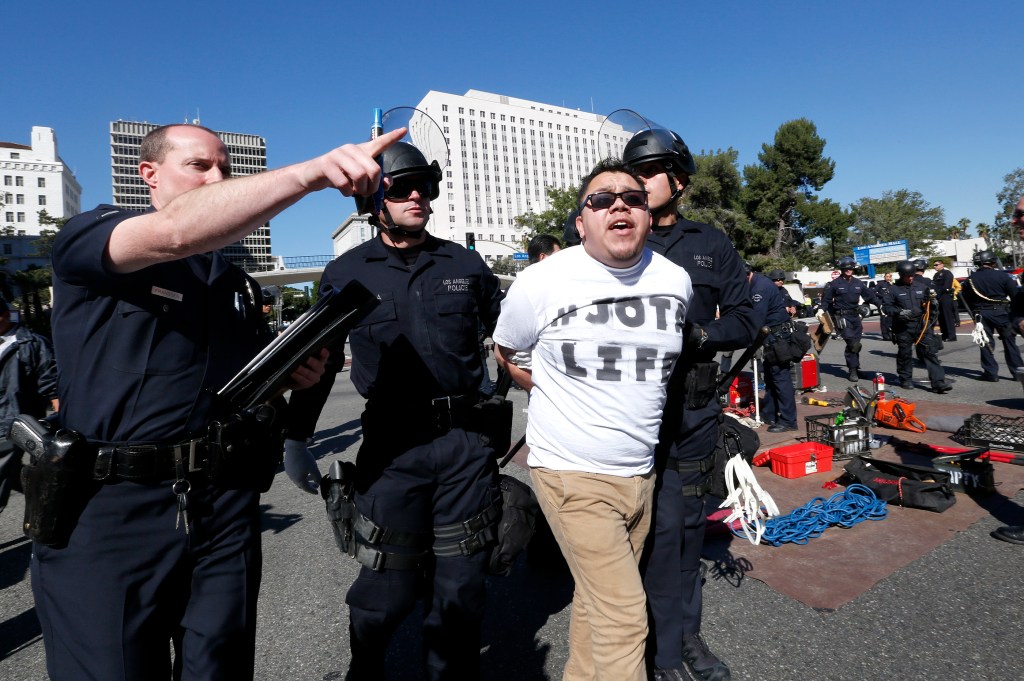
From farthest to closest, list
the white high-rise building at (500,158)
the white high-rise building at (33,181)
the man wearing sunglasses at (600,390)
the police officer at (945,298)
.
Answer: the white high-rise building at (500,158) < the white high-rise building at (33,181) < the police officer at (945,298) < the man wearing sunglasses at (600,390)

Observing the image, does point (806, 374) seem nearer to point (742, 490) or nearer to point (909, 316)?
point (909, 316)

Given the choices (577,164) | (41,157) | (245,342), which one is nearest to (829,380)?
(245,342)

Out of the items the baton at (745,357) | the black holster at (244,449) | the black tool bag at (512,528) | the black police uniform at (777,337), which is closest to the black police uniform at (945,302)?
the black police uniform at (777,337)

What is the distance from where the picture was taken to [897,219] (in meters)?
81.6

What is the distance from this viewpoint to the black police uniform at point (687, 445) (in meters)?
2.48

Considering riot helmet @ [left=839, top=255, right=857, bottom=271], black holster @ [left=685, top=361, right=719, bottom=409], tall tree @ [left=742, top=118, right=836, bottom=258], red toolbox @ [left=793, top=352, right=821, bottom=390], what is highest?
tall tree @ [left=742, top=118, right=836, bottom=258]

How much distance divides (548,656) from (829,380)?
10280 millimetres

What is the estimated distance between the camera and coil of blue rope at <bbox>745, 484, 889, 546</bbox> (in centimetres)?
410

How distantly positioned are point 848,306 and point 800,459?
704cm

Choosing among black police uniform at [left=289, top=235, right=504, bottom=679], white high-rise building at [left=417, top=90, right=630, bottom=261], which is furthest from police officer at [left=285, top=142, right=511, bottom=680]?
white high-rise building at [left=417, top=90, right=630, bottom=261]

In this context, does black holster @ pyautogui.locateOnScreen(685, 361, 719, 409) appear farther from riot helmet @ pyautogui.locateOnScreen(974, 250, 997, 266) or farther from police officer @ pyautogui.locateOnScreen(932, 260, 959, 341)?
police officer @ pyautogui.locateOnScreen(932, 260, 959, 341)

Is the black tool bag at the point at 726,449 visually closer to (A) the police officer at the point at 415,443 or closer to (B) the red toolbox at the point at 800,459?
(A) the police officer at the point at 415,443

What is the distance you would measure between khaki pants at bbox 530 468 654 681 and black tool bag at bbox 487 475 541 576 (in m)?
0.48

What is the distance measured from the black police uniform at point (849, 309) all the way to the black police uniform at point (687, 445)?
941 centimetres
